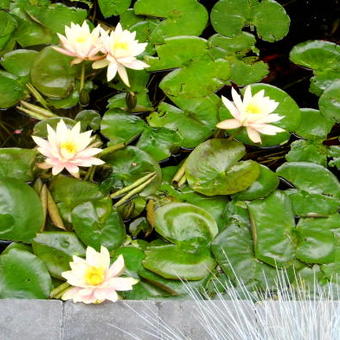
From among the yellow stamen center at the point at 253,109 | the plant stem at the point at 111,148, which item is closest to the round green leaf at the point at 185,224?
the plant stem at the point at 111,148

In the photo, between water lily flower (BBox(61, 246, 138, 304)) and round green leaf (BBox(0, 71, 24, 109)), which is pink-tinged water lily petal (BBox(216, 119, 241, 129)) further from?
round green leaf (BBox(0, 71, 24, 109))

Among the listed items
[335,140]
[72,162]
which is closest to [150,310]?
[72,162]

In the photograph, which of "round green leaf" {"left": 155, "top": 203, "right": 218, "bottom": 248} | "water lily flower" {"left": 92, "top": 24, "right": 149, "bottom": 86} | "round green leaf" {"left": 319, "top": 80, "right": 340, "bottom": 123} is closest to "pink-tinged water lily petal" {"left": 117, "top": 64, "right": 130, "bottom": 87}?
"water lily flower" {"left": 92, "top": 24, "right": 149, "bottom": 86}

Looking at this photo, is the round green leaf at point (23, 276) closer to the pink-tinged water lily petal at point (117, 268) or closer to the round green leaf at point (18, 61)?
the pink-tinged water lily petal at point (117, 268)

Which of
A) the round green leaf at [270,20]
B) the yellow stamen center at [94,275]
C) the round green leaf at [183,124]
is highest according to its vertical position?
the round green leaf at [270,20]

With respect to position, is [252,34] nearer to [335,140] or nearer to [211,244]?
[335,140]

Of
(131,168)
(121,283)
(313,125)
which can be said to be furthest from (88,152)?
(313,125)
